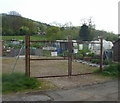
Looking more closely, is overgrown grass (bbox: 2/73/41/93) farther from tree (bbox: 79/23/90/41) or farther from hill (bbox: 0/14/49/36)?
hill (bbox: 0/14/49/36)

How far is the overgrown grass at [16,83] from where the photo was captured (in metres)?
5.95

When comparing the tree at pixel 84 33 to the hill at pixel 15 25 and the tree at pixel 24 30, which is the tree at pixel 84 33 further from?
the tree at pixel 24 30

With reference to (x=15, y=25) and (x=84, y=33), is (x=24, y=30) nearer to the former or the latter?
(x=15, y=25)

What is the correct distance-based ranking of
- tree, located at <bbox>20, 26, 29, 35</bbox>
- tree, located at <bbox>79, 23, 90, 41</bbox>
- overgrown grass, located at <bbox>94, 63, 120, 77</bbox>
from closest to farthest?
overgrown grass, located at <bbox>94, 63, 120, 77</bbox>, tree, located at <bbox>79, 23, 90, 41</bbox>, tree, located at <bbox>20, 26, 29, 35</bbox>

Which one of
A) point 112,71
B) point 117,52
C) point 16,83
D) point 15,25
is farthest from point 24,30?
point 16,83

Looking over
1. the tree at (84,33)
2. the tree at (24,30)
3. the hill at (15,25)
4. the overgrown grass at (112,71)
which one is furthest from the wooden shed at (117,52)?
the tree at (24,30)

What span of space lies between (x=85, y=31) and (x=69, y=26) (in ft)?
15.5

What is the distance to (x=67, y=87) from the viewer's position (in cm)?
663

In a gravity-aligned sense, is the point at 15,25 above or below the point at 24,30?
above

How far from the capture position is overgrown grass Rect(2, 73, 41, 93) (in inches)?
234

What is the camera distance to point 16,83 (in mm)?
6262

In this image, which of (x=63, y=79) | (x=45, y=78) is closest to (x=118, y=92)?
(x=63, y=79)

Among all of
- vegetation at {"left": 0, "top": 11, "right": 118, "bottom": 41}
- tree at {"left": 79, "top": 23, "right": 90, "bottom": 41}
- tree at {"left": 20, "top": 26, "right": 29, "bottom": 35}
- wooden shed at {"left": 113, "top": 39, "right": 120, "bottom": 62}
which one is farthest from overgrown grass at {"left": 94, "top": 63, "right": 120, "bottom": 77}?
tree at {"left": 20, "top": 26, "right": 29, "bottom": 35}

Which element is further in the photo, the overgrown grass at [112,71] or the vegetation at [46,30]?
the vegetation at [46,30]
